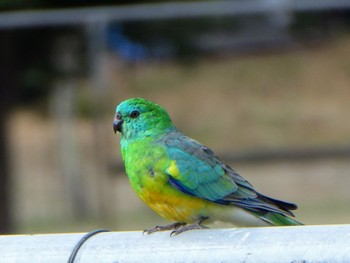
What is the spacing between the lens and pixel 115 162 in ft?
62.4

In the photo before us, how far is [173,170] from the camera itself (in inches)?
209

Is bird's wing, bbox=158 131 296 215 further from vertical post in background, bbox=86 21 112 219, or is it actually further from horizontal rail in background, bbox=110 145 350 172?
horizontal rail in background, bbox=110 145 350 172

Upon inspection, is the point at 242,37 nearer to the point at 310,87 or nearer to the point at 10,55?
the point at 310,87

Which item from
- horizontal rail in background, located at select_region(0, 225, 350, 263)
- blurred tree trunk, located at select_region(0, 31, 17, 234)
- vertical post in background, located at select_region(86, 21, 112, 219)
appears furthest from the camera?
blurred tree trunk, located at select_region(0, 31, 17, 234)

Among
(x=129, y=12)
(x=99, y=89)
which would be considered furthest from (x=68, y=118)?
(x=129, y=12)

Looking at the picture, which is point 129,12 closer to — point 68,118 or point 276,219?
point 68,118

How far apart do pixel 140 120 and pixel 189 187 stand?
0.67 meters

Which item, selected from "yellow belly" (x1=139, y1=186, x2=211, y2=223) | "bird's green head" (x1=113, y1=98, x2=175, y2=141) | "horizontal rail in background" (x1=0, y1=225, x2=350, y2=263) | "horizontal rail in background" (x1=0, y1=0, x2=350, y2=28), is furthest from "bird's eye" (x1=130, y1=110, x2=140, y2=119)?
"horizontal rail in background" (x1=0, y1=0, x2=350, y2=28)

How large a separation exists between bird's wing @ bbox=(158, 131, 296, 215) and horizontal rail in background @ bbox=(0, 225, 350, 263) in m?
1.79

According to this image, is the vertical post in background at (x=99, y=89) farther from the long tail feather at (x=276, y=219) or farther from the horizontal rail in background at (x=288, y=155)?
the long tail feather at (x=276, y=219)

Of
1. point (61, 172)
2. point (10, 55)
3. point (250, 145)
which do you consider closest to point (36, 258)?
point (10, 55)

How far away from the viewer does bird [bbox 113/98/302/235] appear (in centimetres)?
521

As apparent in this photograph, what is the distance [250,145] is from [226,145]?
648 mm

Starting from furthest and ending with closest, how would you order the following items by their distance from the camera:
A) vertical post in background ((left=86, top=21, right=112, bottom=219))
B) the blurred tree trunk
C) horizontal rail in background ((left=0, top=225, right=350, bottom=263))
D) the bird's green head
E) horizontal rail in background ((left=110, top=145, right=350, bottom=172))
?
horizontal rail in background ((left=110, top=145, right=350, bottom=172)), the blurred tree trunk, vertical post in background ((left=86, top=21, right=112, bottom=219)), the bird's green head, horizontal rail in background ((left=0, top=225, right=350, bottom=263))
